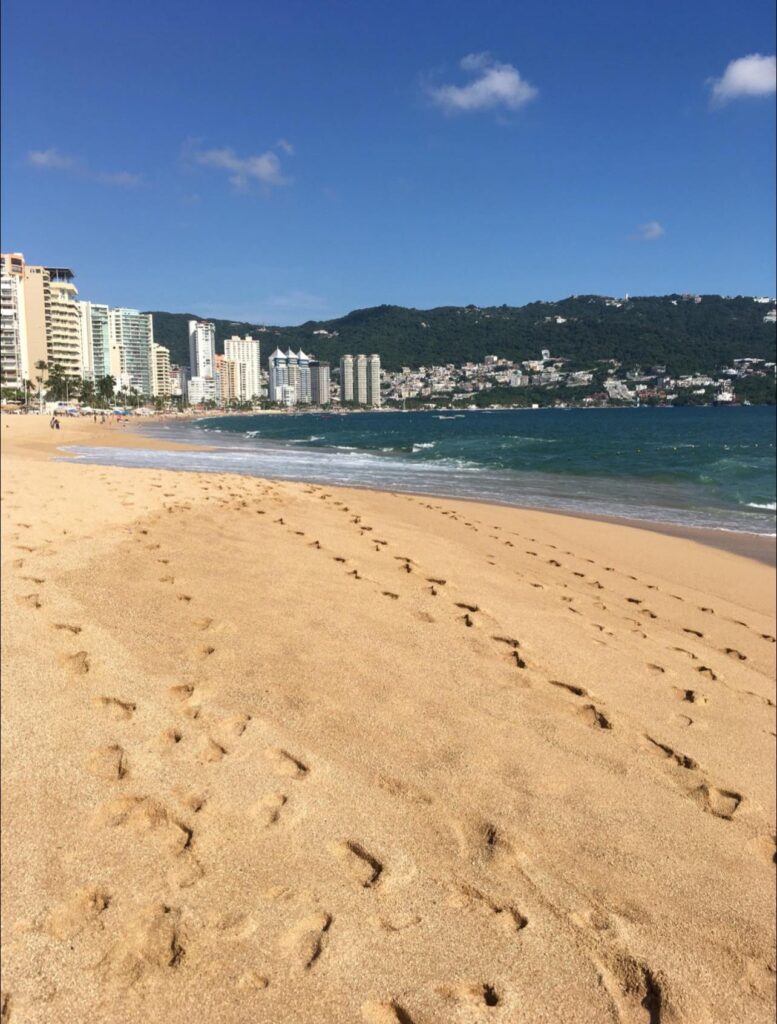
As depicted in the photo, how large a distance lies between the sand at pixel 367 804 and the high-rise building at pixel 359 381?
7418 inches

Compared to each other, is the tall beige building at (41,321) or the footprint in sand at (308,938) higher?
the tall beige building at (41,321)

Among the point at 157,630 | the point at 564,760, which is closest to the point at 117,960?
the point at 564,760

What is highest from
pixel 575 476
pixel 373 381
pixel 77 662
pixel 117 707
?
pixel 373 381

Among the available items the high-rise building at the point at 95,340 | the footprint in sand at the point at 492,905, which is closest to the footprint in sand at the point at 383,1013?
the footprint in sand at the point at 492,905

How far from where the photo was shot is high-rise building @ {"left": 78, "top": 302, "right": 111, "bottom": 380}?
14962 cm

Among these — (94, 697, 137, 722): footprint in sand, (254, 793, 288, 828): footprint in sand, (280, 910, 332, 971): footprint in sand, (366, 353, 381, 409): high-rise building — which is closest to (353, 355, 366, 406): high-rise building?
(366, 353, 381, 409): high-rise building

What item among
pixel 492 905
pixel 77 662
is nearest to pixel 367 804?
pixel 492 905

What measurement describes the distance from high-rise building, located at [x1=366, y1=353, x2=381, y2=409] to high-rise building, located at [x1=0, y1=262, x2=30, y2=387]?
94218 millimetres

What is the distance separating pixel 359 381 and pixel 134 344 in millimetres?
63824

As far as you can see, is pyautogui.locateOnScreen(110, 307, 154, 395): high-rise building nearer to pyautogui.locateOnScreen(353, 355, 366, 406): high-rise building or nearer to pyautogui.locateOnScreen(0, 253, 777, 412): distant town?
pyautogui.locateOnScreen(0, 253, 777, 412): distant town

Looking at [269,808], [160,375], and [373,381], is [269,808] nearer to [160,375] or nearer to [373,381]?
[373,381]

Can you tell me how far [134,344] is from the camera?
7352 inches

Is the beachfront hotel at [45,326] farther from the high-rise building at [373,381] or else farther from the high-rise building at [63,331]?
the high-rise building at [373,381]

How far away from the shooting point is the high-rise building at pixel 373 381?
191000 millimetres
